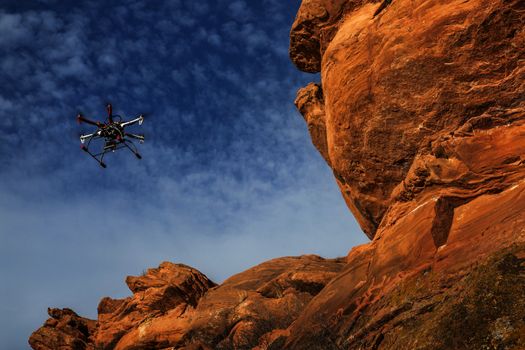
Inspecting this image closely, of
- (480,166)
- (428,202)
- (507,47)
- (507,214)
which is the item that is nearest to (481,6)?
(507,47)

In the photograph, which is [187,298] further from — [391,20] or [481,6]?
[481,6]

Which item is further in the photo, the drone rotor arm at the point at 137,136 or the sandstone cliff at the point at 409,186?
the drone rotor arm at the point at 137,136

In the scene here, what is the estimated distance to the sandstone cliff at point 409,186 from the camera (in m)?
9.95

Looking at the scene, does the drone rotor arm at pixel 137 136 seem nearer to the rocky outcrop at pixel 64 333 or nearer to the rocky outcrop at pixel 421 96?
the rocky outcrop at pixel 421 96

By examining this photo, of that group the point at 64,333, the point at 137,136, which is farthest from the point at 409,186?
the point at 64,333

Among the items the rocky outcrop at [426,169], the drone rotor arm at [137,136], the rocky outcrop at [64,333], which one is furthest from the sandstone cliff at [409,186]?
the drone rotor arm at [137,136]

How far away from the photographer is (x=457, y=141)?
15.8 metres

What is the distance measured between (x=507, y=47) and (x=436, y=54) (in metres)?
2.30

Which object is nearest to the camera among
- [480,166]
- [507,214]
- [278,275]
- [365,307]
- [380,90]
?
[507,214]

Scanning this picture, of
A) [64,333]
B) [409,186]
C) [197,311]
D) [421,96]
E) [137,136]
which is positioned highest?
[137,136]

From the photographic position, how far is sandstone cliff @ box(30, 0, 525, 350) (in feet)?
32.6

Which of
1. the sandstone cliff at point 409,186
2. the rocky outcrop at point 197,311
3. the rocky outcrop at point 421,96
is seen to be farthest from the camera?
the rocky outcrop at point 197,311

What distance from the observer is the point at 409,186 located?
1683 cm

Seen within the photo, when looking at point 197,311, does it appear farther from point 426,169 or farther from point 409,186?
point 426,169
